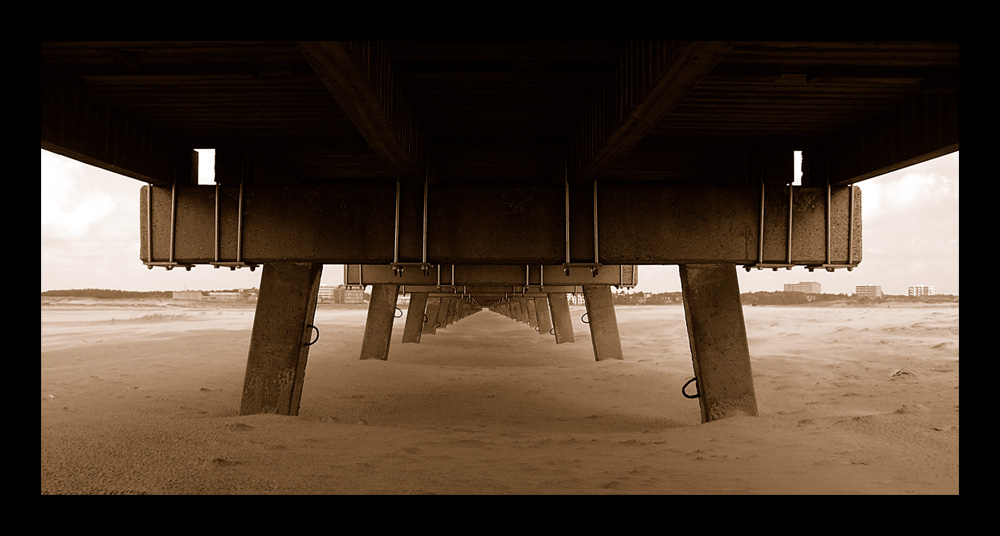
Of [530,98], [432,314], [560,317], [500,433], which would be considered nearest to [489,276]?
[500,433]

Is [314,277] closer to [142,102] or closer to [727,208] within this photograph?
[142,102]

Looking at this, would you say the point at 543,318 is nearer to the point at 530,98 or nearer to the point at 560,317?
the point at 560,317

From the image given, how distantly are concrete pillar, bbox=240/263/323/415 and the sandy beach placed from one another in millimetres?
484

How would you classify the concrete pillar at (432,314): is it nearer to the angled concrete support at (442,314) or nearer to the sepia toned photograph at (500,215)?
the angled concrete support at (442,314)

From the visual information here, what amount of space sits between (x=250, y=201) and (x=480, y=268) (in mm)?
9354

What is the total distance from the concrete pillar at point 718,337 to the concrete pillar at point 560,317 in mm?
16729

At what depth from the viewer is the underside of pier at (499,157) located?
501 centimetres

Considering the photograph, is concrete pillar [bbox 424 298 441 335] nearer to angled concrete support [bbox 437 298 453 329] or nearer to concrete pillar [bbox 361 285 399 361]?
angled concrete support [bbox 437 298 453 329]

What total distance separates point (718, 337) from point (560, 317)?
17.4m

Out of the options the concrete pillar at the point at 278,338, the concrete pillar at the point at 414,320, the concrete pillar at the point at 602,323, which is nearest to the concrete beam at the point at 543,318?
the concrete pillar at the point at 414,320

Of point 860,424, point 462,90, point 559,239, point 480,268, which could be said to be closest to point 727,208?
point 559,239

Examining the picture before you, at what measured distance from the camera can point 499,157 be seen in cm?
823

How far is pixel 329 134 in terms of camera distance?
6.96 m
